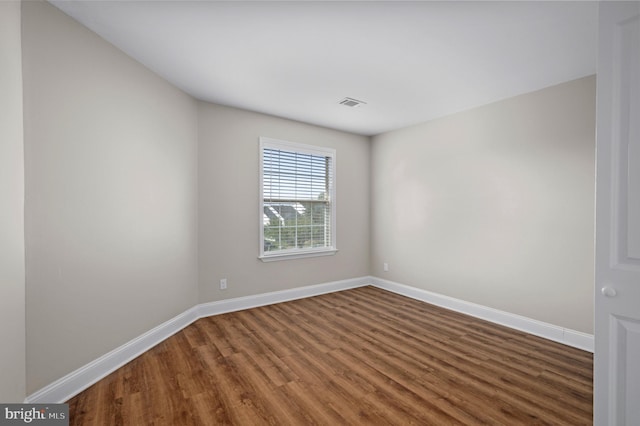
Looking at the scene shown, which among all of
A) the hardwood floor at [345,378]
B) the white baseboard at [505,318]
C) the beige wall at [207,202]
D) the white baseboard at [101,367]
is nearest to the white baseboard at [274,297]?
the beige wall at [207,202]

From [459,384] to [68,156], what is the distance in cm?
319

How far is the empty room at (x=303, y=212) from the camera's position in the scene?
1600mm

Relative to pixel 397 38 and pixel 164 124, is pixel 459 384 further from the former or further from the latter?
pixel 164 124

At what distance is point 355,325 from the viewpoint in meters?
3.17

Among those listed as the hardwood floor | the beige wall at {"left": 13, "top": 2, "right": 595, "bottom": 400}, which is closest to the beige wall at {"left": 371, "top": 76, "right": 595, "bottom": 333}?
the beige wall at {"left": 13, "top": 2, "right": 595, "bottom": 400}

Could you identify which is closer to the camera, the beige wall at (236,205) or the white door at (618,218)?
the white door at (618,218)

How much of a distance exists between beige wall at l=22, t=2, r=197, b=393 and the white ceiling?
0.28 meters

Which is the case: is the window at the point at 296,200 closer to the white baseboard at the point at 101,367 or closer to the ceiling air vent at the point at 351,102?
the ceiling air vent at the point at 351,102

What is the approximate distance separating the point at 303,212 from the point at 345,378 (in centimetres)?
247

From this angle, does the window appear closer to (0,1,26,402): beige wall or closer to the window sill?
the window sill

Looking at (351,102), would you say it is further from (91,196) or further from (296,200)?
(91,196)

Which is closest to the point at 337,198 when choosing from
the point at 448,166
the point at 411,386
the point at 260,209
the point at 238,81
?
the point at 260,209

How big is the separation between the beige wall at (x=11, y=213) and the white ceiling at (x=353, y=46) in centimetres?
56

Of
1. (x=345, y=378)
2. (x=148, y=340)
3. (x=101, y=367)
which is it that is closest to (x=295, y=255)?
(x=148, y=340)
